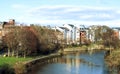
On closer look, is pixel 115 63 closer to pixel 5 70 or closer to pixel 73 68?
pixel 73 68

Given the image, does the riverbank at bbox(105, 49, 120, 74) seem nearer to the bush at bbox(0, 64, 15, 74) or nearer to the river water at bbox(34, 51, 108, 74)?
the river water at bbox(34, 51, 108, 74)

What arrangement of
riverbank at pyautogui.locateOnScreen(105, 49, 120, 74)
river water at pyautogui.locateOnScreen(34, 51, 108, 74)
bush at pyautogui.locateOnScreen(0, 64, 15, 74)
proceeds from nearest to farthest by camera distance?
bush at pyautogui.locateOnScreen(0, 64, 15, 74), riverbank at pyautogui.locateOnScreen(105, 49, 120, 74), river water at pyautogui.locateOnScreen(34, 51, 108, 74)

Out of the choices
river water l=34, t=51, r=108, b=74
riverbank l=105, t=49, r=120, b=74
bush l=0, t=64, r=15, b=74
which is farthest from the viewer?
river water l=34, t=51, r=108, b=74

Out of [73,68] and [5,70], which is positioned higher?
[5,70]

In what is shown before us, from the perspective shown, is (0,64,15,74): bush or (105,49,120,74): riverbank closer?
(0,64,15,74): bush

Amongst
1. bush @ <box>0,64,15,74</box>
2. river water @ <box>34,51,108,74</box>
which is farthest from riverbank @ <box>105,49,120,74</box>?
bush @ <box>0,64,15,74</box>

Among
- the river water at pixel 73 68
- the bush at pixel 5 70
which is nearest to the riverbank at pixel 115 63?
the river water at pixel 73 68

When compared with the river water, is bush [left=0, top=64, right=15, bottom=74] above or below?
above

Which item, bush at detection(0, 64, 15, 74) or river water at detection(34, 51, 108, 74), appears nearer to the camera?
bush at detection(0, 64, 15, 74)

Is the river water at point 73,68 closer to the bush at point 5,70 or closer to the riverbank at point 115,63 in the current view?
the riverbank at point 115,63

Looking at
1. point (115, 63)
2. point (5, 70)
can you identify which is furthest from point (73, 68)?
point (5, 70)

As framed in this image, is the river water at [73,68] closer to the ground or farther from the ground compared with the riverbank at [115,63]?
closer to the ground

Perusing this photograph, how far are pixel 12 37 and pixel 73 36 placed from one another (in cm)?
9399

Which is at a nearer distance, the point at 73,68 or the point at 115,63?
the point at 115,63
